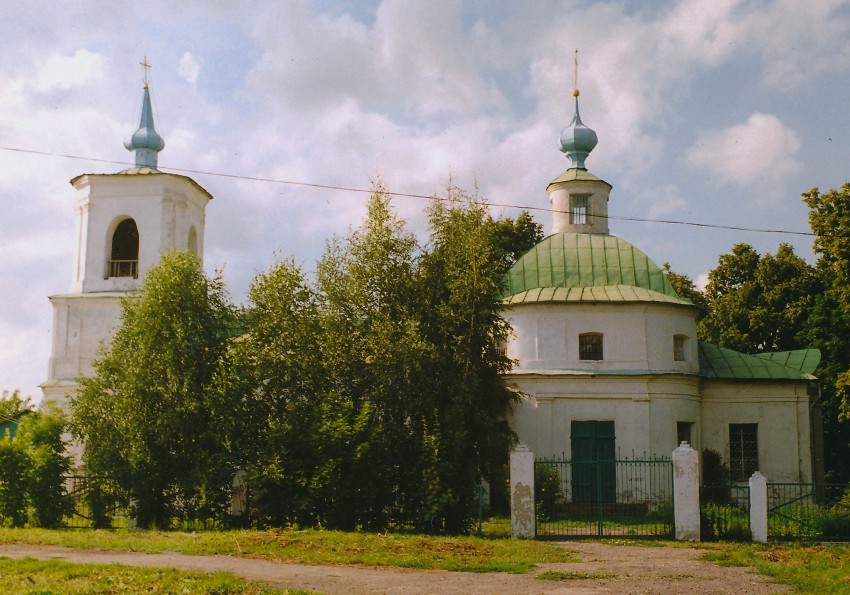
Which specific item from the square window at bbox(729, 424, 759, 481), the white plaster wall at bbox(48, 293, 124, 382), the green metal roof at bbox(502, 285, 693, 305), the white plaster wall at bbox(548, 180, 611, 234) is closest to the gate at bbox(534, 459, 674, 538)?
the square window at bbox(729, 424, 759, 481)

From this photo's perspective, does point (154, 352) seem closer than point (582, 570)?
No

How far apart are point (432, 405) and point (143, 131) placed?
608 inches

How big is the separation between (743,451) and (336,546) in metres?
17.2

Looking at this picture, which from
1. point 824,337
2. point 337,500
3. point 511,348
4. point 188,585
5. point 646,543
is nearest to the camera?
point 188,585

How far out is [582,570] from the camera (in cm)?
1569

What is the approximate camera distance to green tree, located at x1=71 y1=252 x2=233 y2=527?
2156 cm

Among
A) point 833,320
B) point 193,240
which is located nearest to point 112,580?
point 193,240

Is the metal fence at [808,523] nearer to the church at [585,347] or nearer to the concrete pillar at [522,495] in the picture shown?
the concrete pillar at [522,495]

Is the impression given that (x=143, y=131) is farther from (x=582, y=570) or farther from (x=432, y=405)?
(x=582, y=570)

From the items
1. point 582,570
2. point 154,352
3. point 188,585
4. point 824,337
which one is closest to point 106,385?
point 154,352

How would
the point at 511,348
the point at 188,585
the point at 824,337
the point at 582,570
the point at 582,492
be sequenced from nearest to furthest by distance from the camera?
1. the point at 188,585
2. the point at 582,570
3. the point at 582,492
4. the point at 511,348
5. the point at 824,337

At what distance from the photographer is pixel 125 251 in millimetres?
30750

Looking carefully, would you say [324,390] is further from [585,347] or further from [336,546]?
[585,347]

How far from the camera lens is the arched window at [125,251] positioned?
30.2 meters
